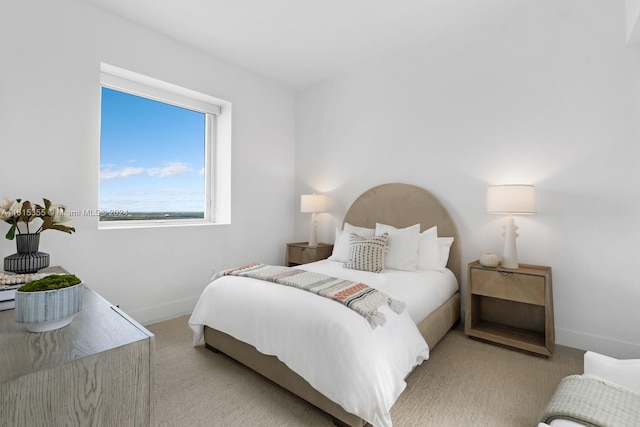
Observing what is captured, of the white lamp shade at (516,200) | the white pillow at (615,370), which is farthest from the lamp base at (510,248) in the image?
the white pillow at (615,370)

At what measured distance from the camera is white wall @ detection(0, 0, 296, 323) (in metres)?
2.29

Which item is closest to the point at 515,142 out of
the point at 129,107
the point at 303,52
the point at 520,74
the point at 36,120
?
the point at 520,74

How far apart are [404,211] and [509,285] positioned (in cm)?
125

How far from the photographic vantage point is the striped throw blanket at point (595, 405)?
1.22 m

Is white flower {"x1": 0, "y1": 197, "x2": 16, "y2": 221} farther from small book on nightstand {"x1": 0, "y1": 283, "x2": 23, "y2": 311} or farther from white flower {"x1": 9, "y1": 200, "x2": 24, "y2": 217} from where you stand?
small book on nightstand {"x1": 0, "y1": 283, "x2": 23, "y2": 311}

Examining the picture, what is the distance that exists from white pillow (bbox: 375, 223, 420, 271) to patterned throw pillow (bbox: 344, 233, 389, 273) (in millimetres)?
96

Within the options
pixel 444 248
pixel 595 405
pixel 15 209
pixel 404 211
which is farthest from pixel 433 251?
pixel 15 209

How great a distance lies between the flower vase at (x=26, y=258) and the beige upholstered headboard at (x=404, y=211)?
9.30ft

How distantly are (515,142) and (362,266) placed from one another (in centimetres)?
177

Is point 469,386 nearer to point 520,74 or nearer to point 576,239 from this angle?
point 576,239

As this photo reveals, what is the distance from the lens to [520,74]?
2.71m

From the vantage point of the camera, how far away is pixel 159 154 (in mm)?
3354

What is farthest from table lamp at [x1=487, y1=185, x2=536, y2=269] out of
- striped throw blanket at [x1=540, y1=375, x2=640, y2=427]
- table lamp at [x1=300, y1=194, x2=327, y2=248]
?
table lamp at [x1=300, y1=194, x2=327, y2=248]

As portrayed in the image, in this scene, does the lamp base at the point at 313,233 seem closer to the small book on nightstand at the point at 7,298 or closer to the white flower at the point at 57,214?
the white flower at the point at 57,214
